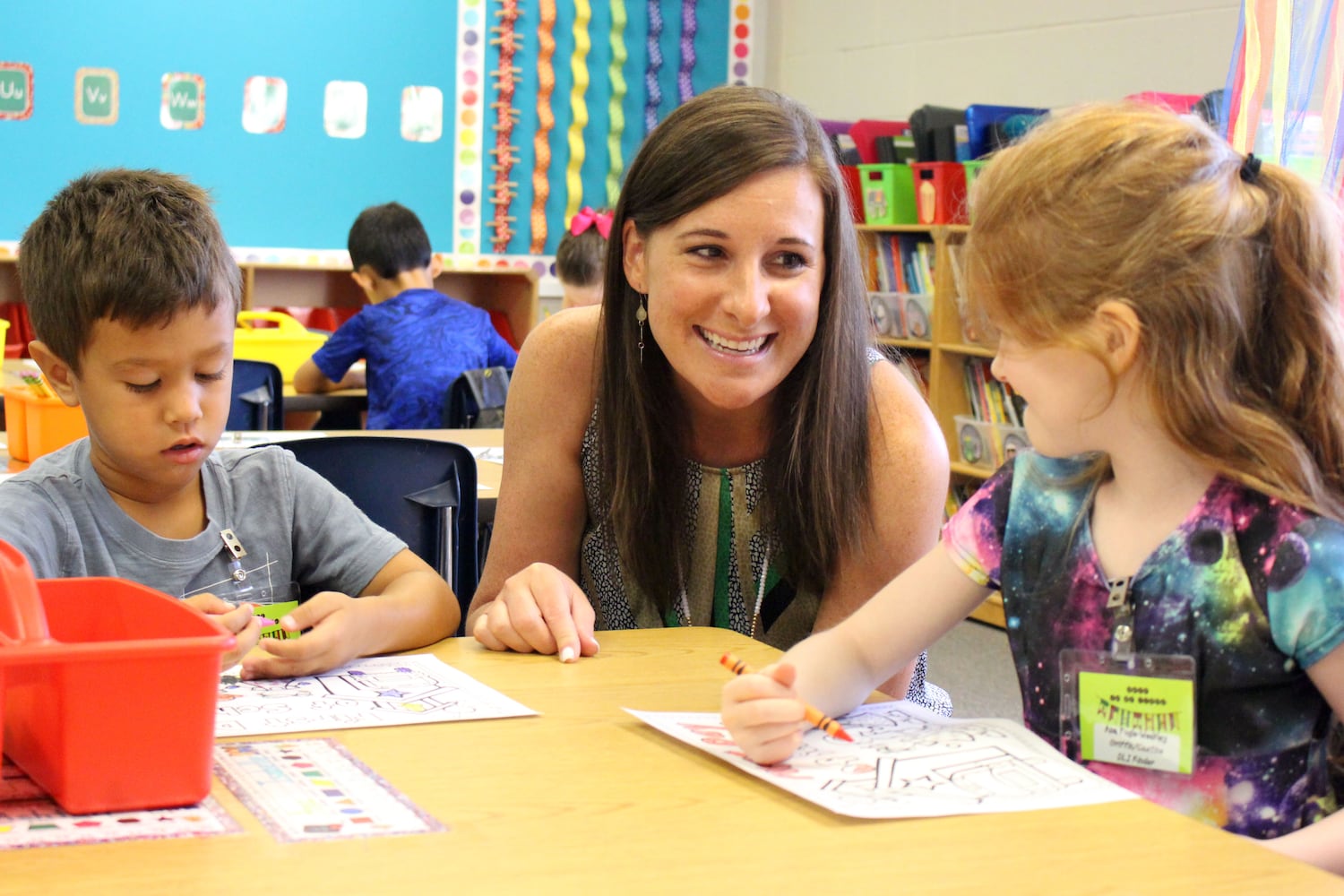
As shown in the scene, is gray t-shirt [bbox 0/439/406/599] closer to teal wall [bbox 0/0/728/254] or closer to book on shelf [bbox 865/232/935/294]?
book on shelf [bbox 865/232/935/294]

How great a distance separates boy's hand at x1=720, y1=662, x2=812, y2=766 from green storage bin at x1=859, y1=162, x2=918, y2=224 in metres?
3.88

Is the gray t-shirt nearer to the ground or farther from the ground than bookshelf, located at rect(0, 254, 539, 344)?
nearer to the ground

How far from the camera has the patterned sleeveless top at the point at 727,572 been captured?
64.0 inches

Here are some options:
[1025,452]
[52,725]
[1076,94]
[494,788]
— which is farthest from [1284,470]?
[1076,94]

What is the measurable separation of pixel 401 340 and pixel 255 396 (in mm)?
615

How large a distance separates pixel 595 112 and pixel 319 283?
141 cm

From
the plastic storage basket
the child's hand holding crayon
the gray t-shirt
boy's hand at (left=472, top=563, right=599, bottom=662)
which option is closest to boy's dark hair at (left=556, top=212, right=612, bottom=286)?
the plastic storage basket

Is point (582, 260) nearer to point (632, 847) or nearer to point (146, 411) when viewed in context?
point (146, 411)

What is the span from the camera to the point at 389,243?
4.17m

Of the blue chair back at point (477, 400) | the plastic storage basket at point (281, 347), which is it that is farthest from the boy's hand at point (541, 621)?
the plastic storage basket at point (281, 347)

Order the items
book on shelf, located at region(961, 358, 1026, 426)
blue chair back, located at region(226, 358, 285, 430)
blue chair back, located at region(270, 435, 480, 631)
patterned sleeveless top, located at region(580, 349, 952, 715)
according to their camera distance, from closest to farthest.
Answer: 1. patterned sleeveless top, located at region(580, 349, 952, 715)
2. blue chair back, located at region(270, 435, 480, 631)
3. blue chair back, located at region(226, 358, 285, 430)
4. book on shelf, located at region(961, 358, 1026, 426)

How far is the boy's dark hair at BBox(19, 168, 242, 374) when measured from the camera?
1.35 metres

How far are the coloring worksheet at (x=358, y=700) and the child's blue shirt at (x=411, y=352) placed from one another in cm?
262

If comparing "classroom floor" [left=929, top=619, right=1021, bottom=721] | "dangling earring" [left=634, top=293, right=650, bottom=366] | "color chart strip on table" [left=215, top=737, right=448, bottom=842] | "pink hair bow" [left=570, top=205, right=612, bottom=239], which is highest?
"pink hair bow" [left=570, top=205, right=612, bottom=239]
